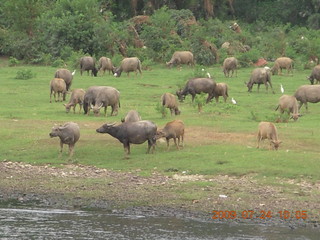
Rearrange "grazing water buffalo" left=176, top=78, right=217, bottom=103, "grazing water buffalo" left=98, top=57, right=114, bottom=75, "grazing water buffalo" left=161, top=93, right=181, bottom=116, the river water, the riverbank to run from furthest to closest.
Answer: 1. "grazing water buffalo" left=98, top=57, right=114, bottom=75
2. "grazing water buffalo" left=176, top=78, right=217, bottom=103
3. "grazing water buffalo" left=161, top=93, right=181, bottom=116
4. the riverbank
5. the river water

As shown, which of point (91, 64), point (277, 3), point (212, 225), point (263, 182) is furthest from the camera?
point (277, 3)

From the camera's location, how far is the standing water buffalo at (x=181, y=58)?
4456 cm

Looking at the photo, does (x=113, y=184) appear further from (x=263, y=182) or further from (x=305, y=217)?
(x=305, y=217)

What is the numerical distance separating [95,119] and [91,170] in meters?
6.41

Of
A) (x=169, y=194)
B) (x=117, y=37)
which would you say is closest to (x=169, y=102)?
(x=169, y=194)

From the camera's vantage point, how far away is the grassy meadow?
20.9 meters

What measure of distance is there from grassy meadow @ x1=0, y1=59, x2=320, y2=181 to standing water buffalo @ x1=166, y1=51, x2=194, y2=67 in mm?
7561

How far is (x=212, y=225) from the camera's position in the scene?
17000 millimetres

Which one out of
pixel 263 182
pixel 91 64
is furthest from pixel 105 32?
pixel 263 182

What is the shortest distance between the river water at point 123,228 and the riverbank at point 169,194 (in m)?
0.39

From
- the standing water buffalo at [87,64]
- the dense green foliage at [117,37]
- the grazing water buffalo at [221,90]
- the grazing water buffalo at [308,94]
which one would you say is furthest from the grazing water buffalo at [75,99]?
the dense green foliage at [117,37]

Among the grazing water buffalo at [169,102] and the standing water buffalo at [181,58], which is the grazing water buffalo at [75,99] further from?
the standing water buffalo at [181,58]
